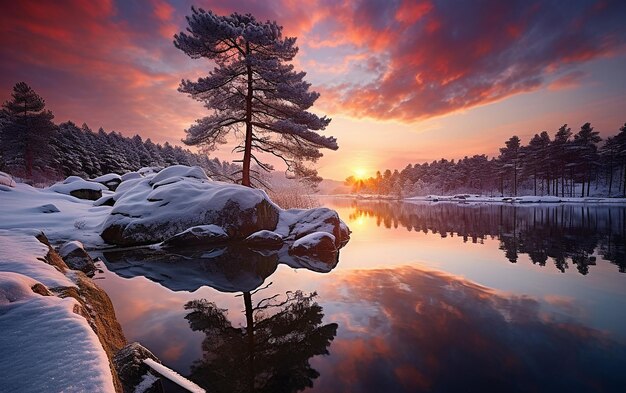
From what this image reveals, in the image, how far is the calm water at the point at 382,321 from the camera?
3.14m

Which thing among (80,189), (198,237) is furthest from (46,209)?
(198,237)

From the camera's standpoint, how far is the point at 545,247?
1011cm

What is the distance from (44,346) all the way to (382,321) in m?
4.31

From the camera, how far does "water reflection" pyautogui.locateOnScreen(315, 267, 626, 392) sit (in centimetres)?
301

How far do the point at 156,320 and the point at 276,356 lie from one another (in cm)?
246

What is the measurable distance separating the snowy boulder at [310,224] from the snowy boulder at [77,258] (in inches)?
264

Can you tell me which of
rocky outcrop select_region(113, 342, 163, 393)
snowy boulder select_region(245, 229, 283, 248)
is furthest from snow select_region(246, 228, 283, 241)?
rocky outcrop select_region(113, 342, 163, 393)

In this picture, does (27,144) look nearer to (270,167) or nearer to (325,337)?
(270,167)

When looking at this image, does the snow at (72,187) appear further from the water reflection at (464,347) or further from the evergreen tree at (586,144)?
the evergreen tree at (586,144)

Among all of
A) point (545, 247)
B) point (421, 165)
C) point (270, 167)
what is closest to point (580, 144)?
point (421, 165)

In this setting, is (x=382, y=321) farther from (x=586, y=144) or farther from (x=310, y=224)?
(x=586, y=144)

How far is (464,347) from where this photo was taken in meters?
3.69

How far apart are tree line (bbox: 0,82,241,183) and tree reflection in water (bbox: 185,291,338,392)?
12.6 m

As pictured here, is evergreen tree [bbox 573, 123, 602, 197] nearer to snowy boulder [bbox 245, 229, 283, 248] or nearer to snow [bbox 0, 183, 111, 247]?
snowy boulder [bbox 245, 229, 283, 248]
